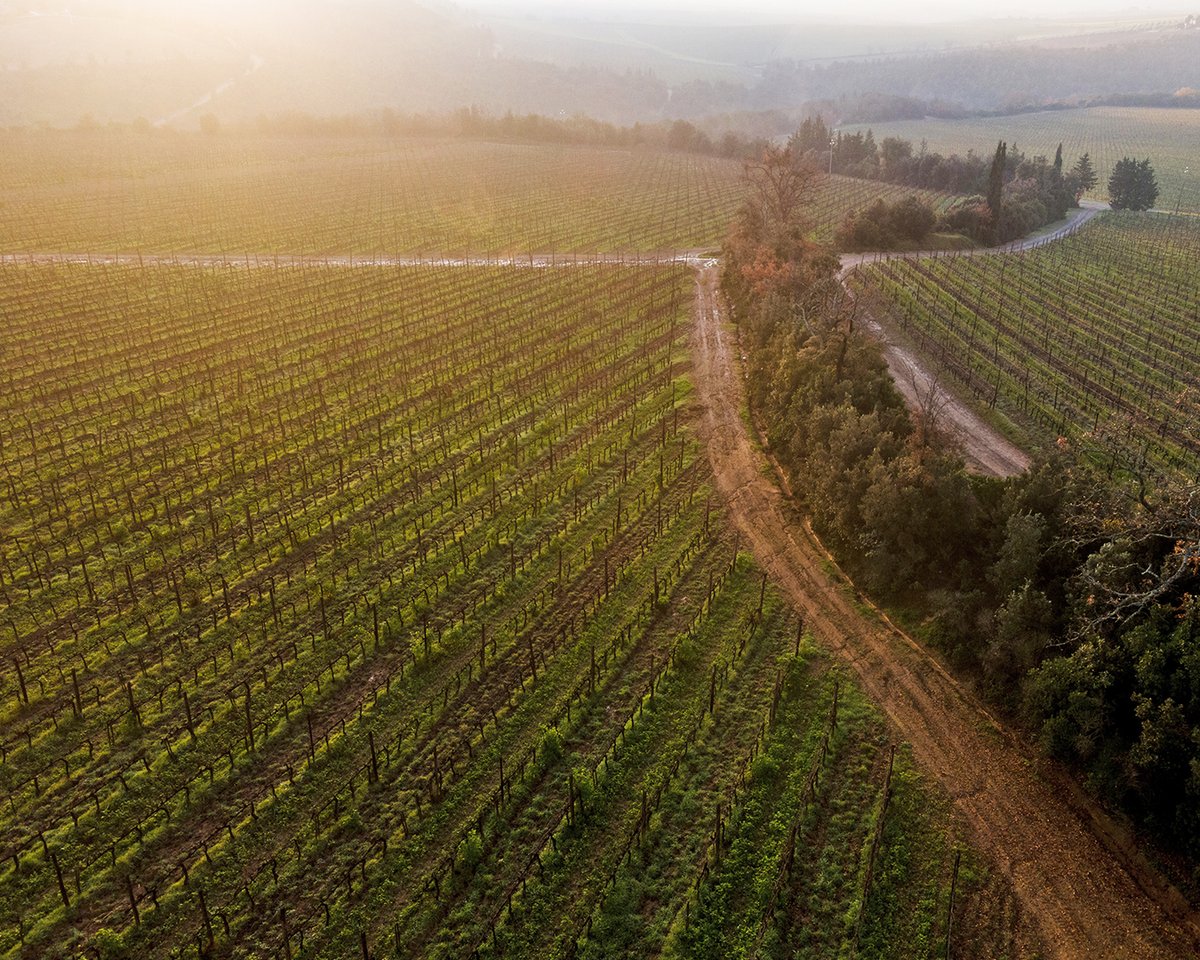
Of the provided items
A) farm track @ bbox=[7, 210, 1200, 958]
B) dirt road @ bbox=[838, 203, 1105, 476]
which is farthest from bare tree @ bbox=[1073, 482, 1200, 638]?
dirt road @ bbox=[838, 203, 1105, 476]

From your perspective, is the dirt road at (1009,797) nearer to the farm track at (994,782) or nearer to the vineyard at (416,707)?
the farm track at (994,782)

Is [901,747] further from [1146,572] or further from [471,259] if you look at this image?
[471,259]

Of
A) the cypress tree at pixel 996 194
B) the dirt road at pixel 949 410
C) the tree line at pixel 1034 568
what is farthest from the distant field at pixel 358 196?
the tree line at pixel 1034 568

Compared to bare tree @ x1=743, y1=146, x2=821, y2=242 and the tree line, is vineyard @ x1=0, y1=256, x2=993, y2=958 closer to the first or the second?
the tree line

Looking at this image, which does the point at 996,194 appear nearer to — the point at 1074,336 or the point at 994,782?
the point at 1074,336

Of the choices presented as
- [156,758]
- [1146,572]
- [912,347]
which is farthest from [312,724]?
[912,347]

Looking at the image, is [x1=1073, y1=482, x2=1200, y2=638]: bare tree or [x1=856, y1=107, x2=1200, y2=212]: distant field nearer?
[x1=1073, y1=482, x2=1200, y2=638]: bare tree

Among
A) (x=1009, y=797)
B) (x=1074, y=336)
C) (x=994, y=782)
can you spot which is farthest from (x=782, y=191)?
(x=1009, y=797)
